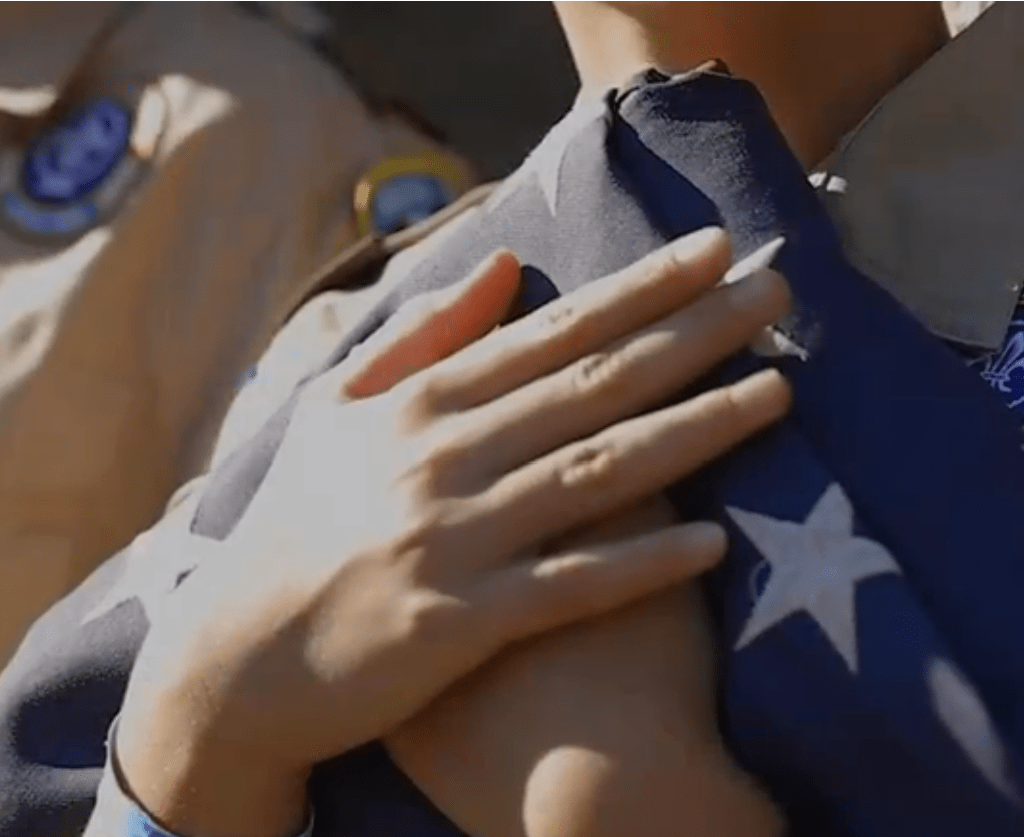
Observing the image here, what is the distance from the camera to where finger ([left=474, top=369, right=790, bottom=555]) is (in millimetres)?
596

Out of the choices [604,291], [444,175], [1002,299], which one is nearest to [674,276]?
[604,291]

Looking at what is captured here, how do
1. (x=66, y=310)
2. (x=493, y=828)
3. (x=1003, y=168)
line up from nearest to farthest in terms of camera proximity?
(x=493, y=828) → (x=1003, y=168) → (x=66, y=310)

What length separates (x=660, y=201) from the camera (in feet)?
2.13

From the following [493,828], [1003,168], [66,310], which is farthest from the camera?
[66,310]

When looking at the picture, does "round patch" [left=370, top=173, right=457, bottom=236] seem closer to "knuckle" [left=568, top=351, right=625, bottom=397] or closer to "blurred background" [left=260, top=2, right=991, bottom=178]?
"blurred background" [left=260, top=2, right=991, bottom=178]

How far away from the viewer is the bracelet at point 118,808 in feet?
2.20

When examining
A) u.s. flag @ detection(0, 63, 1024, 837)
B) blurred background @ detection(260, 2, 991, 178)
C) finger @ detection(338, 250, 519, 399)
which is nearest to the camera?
u.s. flag @ detection(0, 63, 1024, 837)

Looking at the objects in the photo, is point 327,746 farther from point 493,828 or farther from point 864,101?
point 864,101

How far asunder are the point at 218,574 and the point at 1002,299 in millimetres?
285

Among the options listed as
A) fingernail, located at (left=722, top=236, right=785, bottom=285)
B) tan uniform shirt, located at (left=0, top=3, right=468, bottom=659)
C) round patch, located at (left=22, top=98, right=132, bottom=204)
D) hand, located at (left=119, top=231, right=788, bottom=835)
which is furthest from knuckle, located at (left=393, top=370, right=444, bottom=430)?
round patch, located at (left=22, top=98, right=132, bottom=204)

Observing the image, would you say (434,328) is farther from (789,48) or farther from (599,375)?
(789,48)

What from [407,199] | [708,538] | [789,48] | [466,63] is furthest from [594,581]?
[466,63]

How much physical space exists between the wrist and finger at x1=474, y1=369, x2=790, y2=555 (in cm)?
12

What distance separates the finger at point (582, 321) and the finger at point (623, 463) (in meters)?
0.03
